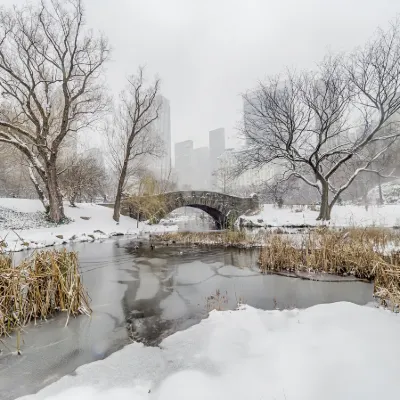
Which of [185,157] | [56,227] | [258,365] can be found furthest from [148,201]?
[185,157]

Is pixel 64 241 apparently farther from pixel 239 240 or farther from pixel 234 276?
pixel 234 276

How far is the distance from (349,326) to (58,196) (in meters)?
19.1

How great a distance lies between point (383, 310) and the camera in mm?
4066

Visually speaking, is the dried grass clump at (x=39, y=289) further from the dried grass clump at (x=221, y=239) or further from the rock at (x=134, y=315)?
the dried grass clump at (x=221, y=239)

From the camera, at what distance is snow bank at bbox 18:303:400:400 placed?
229cm

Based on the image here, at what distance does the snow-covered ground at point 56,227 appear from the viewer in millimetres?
13836

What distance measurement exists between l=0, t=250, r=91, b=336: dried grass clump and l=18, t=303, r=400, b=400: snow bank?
164 cm

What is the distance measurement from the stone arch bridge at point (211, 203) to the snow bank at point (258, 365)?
19.4 m

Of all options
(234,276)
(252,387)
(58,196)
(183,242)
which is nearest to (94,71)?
(58,196)

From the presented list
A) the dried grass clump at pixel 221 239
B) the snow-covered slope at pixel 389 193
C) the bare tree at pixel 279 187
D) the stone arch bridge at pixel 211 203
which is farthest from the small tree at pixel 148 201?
the snow-covered slope at pixel 389 193

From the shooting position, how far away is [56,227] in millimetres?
16578

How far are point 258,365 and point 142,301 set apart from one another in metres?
3.07

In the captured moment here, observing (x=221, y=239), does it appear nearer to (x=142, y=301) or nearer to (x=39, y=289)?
(x=142, y=301)

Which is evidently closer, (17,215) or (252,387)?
(252,387)
